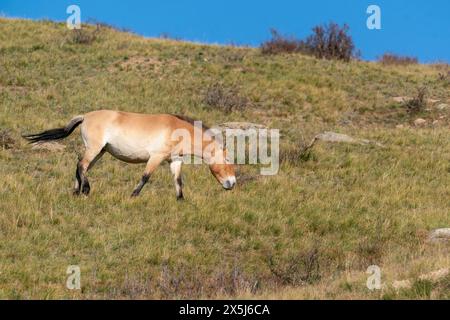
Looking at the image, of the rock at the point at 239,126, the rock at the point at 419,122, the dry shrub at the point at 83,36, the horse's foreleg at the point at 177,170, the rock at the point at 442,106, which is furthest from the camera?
the dry shrub at the point at 83,36

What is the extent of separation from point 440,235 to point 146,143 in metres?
5.67

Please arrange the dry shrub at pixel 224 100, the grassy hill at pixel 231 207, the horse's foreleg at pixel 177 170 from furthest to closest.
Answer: the dry shrub at pixel 224 100, the horse's foreleg at pixel 177 170, the grassy hill at pixel 231 207

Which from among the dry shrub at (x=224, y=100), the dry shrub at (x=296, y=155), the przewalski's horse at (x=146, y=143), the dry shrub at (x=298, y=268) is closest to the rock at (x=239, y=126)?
the dry shrub at (x=224, y=100)

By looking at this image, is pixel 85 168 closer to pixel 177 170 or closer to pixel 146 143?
pixel 146 143

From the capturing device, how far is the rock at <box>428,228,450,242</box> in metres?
11.7

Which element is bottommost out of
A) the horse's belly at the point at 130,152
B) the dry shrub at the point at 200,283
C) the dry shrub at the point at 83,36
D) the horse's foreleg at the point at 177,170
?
the dry shrub at the point at 200,283

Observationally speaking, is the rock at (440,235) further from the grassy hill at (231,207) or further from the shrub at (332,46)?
the shrub at (332,46)

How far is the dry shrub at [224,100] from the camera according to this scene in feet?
83.8

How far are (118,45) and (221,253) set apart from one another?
25.6 metres

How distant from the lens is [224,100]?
2573cm

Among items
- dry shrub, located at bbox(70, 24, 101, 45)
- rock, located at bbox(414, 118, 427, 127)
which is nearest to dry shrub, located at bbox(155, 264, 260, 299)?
rock, located at bbox(414, 118, 427, 127)

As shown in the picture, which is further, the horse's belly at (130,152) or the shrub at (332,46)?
the shrub at (332,46)

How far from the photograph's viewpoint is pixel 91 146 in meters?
12.3
